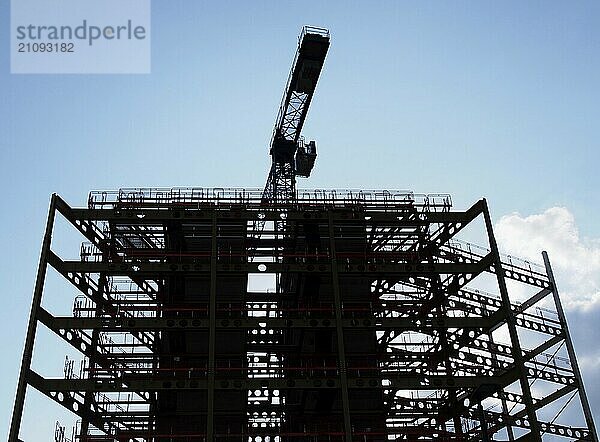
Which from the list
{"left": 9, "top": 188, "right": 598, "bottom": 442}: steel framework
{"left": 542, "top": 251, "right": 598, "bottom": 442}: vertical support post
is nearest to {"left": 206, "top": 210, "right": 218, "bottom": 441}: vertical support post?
{"left": 9, "top": 188, "right": 598, "bottom": 442}: steel framework

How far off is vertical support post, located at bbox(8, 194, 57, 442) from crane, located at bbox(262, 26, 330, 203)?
65.5ft

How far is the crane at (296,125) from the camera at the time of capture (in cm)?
5344

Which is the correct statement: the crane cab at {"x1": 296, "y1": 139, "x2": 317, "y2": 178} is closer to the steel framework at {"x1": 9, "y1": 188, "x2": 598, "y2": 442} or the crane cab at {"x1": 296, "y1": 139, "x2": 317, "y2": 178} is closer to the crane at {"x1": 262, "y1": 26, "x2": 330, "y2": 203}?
the crane at {"x1": 262, "y1": 26, "x2": 330, "y2": 203}

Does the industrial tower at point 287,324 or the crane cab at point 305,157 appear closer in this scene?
the industrial tower at point 287,324

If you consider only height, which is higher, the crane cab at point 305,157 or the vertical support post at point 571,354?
the crane cab at point 305,157

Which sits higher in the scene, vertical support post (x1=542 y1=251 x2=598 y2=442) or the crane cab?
the crane cab

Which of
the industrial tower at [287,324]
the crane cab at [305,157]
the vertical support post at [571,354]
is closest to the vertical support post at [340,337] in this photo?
the industrial tower at [287,324]

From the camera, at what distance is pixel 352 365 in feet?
127

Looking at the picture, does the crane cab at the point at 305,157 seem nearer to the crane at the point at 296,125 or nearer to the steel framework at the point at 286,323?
the crane at the point at 296,125

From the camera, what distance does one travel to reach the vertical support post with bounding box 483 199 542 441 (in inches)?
1344

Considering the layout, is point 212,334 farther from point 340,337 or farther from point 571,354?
point 571,354

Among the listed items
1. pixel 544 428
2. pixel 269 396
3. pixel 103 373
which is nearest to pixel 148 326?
pixel 103 373

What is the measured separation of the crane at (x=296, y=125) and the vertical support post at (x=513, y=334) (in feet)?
57.0

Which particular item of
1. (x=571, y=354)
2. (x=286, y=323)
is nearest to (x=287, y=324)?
(x=286, y=323)
